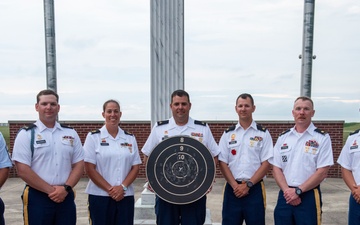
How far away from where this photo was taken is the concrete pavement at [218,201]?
20.7 ft

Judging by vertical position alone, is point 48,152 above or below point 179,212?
above

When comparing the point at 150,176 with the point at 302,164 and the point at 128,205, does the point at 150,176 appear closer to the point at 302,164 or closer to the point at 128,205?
A: the point at 128,205

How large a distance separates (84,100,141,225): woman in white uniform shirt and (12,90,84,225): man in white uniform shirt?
230 mm

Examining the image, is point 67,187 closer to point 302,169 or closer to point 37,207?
point 37,207

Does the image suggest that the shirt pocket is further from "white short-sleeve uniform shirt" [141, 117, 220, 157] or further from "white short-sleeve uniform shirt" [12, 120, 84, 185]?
"white short-sleeve uniform shirt" [12, 120, 84, 185]

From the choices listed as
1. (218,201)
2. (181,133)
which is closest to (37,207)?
(181,133)

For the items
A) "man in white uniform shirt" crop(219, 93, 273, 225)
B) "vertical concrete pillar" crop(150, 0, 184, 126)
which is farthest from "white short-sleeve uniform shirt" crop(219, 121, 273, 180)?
"vertical concrete pillar" crop(150, 0, 184, 126)

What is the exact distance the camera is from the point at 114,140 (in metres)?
3.92

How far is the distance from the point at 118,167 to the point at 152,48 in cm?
235

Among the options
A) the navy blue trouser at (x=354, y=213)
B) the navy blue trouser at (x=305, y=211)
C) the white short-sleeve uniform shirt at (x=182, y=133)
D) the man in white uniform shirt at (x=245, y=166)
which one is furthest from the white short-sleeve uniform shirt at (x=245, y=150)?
the navy blue trouser at (x=354, y=213)

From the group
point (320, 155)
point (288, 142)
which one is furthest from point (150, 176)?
point (320, 155)

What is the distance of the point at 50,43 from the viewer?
6.20 metres

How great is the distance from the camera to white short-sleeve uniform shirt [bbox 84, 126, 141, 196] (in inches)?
151

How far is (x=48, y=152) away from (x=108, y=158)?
637 mm
